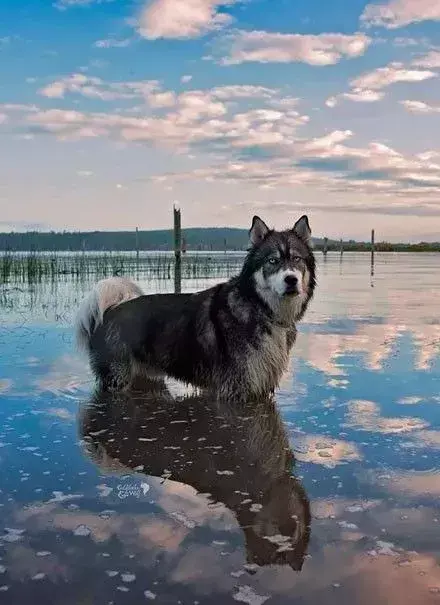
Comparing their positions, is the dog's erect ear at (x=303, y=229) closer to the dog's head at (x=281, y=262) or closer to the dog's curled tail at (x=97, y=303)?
the dog's head at (x=281, y=262)

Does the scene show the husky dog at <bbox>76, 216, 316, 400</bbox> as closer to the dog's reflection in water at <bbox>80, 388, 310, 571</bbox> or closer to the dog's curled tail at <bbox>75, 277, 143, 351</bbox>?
the dog's curled tail at <bbox>75, 277, 143, 351</bbox>

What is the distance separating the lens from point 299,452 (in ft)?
17.0

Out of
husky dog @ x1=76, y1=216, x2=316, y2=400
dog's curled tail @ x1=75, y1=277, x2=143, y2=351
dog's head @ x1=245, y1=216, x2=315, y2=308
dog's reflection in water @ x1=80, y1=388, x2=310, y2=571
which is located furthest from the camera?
dog's curled tail @ x1=75, y1=277, x2=143, y2=351

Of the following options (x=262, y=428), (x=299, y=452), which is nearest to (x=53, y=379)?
(x=262, y=428)

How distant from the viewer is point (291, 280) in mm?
6504

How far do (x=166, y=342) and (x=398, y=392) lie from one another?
268 cm

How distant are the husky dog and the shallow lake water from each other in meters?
0.32

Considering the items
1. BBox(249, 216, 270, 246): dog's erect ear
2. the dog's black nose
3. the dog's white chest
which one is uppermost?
BBox(249, 216, 270, 246): dog's erect ear

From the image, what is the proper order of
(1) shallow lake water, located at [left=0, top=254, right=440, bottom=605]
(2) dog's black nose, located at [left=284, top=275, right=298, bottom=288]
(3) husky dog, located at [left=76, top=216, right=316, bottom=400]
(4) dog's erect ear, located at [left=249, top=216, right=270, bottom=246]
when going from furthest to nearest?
(4) dog's erect ear, located at [left=249, top=216, right=270, bottom=246]
(3) husky dog, located at [left=76, top=216, right=316, bottom=400]
(2) dog's black nose, located at [left=284, top=275, right=298, bottom=288]
(1) shallow lake water, located at [left=0, top=254, right=440, bottom=605]

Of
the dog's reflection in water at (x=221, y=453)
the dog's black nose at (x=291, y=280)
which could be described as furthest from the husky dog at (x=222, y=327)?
the dog's reflection in water at (x=221, y=453)

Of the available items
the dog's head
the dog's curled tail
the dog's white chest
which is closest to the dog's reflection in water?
the dog's white chest

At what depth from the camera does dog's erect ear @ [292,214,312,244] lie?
7.20 m

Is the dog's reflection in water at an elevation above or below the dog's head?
below

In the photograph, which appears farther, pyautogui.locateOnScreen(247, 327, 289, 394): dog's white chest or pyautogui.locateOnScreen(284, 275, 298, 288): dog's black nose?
pyautogui.locateOnScreen(247, 327, 289, 394): dog's white chest
